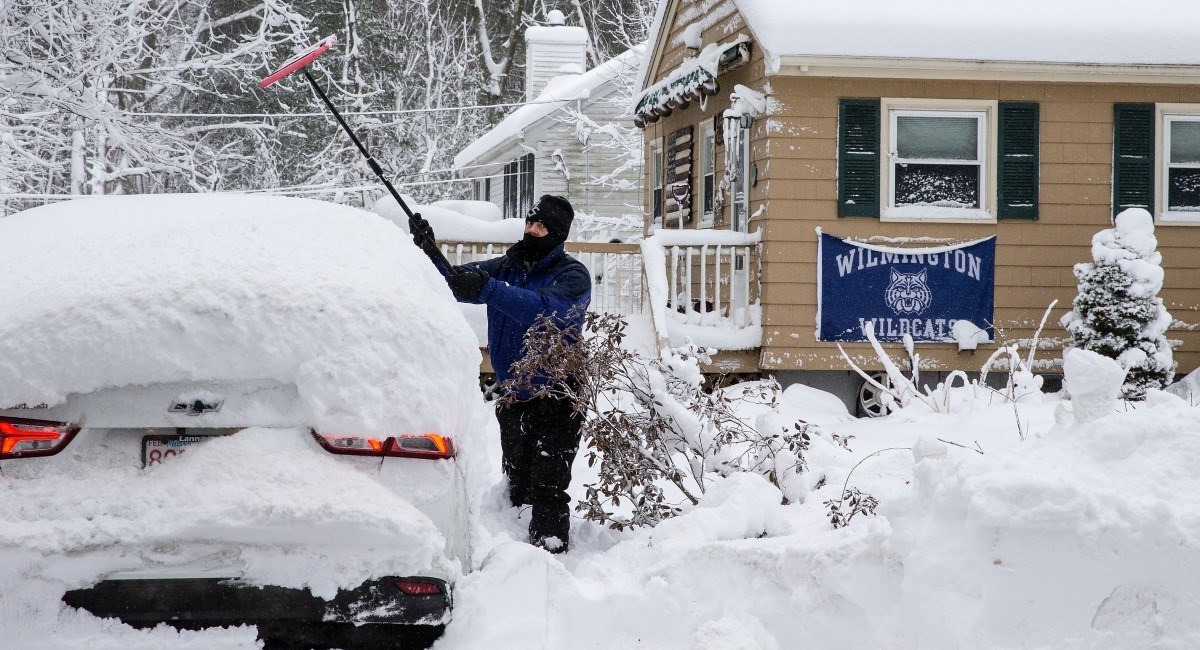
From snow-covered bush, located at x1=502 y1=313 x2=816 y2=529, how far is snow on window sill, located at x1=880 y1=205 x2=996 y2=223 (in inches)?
216

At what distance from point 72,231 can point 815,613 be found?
2.73 meters

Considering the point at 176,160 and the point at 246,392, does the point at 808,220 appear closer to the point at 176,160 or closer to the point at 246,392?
the point at 246,392

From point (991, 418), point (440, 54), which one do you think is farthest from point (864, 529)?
point (440, 54)

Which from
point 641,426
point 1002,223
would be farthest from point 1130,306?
point 641,426

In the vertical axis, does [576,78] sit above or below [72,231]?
above

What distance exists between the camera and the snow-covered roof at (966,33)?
34.1 feet

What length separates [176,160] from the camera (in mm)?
21562

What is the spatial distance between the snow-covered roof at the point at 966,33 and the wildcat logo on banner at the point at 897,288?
1827 mm

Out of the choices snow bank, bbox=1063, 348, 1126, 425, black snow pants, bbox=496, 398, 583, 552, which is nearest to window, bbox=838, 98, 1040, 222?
black snow pants, bbox=496, 398, 583, 552

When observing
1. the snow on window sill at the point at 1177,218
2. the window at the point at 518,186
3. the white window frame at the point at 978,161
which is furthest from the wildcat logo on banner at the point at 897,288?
the window at the point at 518,186

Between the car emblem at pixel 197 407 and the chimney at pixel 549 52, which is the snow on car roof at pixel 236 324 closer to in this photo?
the car emblem at pixel 197 407

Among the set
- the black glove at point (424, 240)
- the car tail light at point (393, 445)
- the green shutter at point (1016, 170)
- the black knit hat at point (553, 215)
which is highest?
the green shutter at point (1016, 170)

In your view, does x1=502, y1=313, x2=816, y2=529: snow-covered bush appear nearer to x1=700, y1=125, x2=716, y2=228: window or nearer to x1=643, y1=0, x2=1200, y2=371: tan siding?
x1=643, y1=0, x2=1200, y2=371: tan siding

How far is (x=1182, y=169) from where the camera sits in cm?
1117
